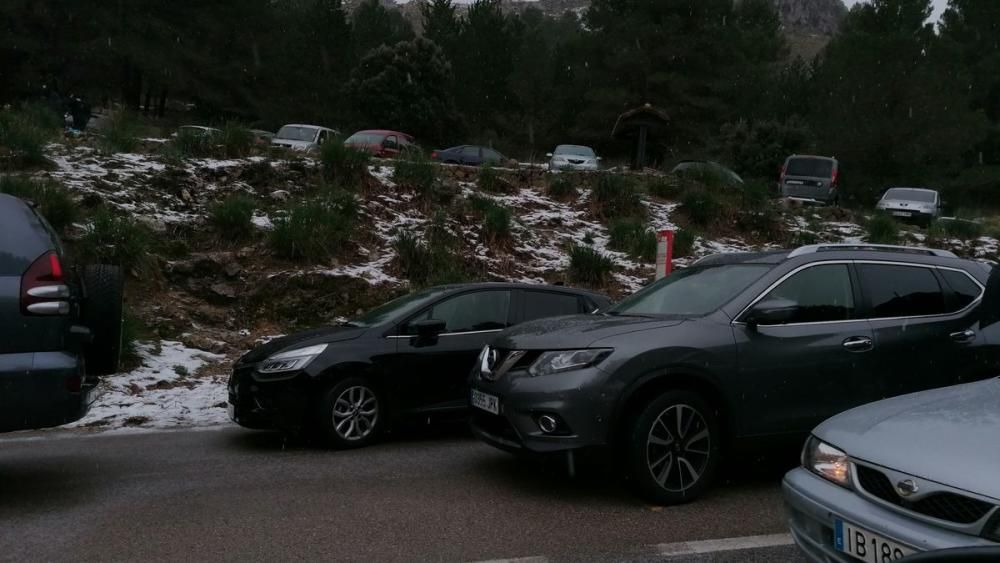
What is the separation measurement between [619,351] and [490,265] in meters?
8.31

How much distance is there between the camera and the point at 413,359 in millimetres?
7430

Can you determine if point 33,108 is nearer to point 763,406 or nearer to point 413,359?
point 413,359

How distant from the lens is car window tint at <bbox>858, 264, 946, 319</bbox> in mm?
6094

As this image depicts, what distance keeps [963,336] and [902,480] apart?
3327mm

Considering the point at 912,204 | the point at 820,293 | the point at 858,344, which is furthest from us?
the point at 912,204

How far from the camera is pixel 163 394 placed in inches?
358

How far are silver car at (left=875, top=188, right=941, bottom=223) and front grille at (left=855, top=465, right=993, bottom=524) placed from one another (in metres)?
18.8

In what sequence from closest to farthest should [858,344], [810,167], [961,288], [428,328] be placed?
[858,344] < [961,288] < [428,328] < [810,167]

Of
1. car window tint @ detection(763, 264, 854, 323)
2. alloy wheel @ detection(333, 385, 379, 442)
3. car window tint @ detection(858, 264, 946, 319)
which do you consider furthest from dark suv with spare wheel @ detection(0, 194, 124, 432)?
car window tint @ detection(858, 264, 946, 319)

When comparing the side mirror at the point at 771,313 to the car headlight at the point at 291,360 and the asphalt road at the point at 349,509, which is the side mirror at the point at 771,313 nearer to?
the asphalt road at the point at 349,509

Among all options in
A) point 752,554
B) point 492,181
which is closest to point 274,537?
point 752,554

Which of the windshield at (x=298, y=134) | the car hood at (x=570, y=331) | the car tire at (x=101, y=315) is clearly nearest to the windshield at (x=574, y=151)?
the windshield at (x=298, y=134)

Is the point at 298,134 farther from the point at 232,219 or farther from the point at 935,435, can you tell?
the point at 935,435

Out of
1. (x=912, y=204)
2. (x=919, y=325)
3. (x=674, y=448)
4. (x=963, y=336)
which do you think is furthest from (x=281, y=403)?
(x=912, y=204)
